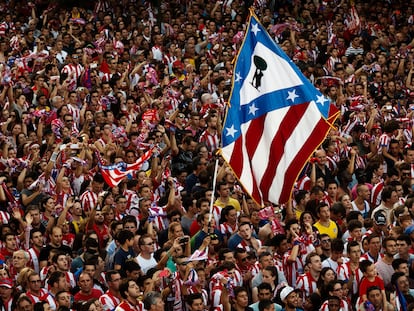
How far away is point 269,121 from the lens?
1356 cm

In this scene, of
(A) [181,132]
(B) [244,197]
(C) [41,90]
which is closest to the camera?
(B) [244,197]

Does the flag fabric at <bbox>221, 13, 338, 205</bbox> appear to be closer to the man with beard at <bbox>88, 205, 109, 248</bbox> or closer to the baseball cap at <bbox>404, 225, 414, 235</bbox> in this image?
the baseball cap at <bbox>404, 225, 414, 235</bbox>

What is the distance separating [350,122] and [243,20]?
685cm

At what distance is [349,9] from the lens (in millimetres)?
26844

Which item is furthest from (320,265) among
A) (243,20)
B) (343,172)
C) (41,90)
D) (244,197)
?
(243,20)

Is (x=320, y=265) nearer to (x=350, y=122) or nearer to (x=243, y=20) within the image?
(x=350, y=122)

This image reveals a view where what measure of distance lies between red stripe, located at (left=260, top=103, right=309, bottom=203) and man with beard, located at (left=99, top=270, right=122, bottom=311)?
178 centimetres

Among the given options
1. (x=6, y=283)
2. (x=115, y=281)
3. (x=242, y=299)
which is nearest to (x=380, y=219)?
(x=242, y=299)

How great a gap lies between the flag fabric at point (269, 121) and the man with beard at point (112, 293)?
164cm

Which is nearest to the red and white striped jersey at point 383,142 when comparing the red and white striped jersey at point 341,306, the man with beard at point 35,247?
the red and white striped jersey at point 341,306

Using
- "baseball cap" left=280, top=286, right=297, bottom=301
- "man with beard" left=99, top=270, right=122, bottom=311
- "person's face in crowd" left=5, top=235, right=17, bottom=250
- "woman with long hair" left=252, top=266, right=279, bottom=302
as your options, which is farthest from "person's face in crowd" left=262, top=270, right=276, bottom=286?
"person's face in crowd" left=5, top=235, right=17, bottom=250

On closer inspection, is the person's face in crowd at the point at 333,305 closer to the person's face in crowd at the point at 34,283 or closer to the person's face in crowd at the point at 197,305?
the person's face in crowd at the point at 197,305

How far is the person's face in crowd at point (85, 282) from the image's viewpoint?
13.2m

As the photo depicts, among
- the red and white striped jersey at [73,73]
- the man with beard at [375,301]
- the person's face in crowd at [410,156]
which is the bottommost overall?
the red and white striped jersey at [73,73]
